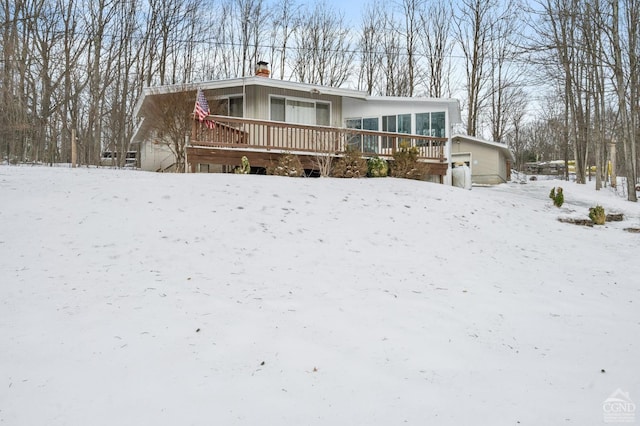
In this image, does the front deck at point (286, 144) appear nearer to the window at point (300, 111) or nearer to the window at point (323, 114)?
the window at point (300, 111)

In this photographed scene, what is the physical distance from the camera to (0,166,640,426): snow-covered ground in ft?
8.00

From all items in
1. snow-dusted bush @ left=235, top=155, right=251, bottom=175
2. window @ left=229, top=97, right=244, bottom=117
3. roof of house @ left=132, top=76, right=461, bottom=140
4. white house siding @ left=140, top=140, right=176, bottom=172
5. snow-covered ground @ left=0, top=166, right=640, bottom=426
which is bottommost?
snow-covered ground @ left=0, top=166, right=640, bottom=426

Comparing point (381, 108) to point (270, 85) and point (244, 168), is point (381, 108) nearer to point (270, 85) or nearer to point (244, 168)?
point (270, 85)

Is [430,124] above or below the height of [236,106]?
below

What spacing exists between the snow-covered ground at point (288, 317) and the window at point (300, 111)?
26.3ft

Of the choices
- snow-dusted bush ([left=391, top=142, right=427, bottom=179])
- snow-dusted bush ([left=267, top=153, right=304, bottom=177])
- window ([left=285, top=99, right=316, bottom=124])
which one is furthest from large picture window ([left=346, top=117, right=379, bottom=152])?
snow-dusted bush ([left=267, top=153, right=304, bottom=177])

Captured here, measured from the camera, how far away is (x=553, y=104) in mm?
30406

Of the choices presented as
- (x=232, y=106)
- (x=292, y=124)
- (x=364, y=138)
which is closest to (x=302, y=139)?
(x=292, y=124)

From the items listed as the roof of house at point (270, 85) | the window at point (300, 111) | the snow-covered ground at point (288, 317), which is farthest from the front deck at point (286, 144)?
the snow-covered ground at point (288, 317)

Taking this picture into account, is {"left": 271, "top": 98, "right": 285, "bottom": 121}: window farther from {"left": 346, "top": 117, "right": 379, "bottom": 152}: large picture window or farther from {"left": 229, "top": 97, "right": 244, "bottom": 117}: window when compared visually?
{"left": 346, "top": 117, "right": 379, "bottom": 152}: large picture window

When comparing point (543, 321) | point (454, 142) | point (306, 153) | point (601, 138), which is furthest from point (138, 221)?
point (601, 138)

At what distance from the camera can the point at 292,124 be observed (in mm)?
11805

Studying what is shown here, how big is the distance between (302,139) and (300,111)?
2969 millimetres

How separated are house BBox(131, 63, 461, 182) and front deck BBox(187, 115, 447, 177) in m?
0.03
